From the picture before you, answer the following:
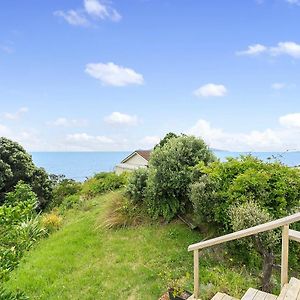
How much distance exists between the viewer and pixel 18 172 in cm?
1420

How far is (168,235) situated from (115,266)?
58.3 inches

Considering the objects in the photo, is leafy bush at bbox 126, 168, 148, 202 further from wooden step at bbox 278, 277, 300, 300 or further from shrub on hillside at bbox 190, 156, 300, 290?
wooden step at bbox 278, 277, 300, 300

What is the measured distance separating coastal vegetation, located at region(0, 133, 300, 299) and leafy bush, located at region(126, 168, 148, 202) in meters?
0.03

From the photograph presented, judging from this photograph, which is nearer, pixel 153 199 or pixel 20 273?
pixel 20 273

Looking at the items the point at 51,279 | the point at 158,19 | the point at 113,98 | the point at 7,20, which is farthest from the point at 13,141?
the point at 51,279

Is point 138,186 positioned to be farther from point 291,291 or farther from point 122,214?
point 291,291

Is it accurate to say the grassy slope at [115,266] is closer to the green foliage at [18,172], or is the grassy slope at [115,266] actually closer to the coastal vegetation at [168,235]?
the coastal vegetation at [168,235]

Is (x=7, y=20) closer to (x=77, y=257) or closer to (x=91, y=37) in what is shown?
(x=91, y=37)

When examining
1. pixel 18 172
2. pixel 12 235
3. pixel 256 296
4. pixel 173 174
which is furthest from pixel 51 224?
pixel 256 296

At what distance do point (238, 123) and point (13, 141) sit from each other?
32.0ft

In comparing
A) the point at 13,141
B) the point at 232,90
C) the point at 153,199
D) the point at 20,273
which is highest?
the point at 232,90

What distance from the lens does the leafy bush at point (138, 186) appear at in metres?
8.37

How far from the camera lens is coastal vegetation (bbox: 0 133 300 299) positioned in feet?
18.0

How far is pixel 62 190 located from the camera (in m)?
15.4
